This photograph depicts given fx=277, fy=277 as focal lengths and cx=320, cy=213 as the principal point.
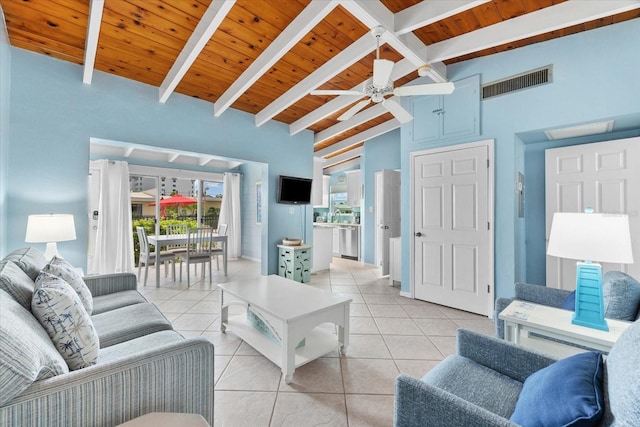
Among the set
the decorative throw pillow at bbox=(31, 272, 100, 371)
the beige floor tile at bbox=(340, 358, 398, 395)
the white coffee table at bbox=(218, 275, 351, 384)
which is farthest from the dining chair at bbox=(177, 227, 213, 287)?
the decorative throw pillow at bbox=(31, 272, 100, 371)

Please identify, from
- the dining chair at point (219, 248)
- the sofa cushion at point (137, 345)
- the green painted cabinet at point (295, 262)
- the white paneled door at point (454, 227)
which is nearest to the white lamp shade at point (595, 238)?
the white paneled door at point (454, 227)

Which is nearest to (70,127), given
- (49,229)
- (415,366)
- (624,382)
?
(49,229)

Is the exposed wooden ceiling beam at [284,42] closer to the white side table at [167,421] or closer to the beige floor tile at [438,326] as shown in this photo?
the white side table at [167,421]

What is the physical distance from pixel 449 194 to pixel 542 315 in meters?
2.08

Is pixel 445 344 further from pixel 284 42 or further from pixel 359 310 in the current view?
pixel 284 42

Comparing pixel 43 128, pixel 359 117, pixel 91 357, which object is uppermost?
pixel 359 117

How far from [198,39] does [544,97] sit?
345 cm

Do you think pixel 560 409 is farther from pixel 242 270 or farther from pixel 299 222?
pixel 242 270

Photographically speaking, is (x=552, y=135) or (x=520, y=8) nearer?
(x=520, y=8)

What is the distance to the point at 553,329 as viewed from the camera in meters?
1.50

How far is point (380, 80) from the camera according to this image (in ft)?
7.13

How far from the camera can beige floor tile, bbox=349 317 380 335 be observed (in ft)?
9.14

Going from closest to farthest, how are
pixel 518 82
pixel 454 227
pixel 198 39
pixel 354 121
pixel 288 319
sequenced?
pixel 288 319, pixel 198 39, pixel 518 82, pixel 454 227, pixel 354 121

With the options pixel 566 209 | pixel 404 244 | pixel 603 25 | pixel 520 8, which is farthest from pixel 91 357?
pixel 603 25
